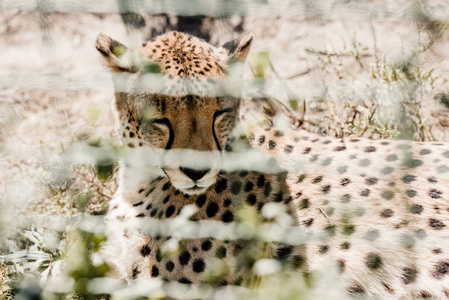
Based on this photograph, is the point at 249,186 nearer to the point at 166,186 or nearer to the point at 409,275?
the point at 166,186

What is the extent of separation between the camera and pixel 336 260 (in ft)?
5.51

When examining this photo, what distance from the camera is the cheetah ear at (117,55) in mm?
1674

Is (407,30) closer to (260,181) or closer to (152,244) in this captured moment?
(260,181)

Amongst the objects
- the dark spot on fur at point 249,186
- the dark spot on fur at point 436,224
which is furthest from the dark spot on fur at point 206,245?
the dark spot on fur at point 436,224

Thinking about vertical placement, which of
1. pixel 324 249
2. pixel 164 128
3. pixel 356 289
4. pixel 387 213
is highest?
pixel 164 128

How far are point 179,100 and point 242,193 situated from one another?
Result: 15.9 inches

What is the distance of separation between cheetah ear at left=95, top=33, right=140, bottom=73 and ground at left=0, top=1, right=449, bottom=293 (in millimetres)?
221

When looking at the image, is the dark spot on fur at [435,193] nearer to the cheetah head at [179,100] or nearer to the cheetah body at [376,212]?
the cheetah body at [376,212]

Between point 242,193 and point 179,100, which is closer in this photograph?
point 179,100

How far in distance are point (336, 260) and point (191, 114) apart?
23.8 inches

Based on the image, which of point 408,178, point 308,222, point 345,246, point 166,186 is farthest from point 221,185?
point 408,178

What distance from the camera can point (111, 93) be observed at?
280cm

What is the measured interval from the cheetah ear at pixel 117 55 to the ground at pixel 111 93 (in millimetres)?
221

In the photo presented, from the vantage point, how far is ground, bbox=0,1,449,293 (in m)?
2.17
